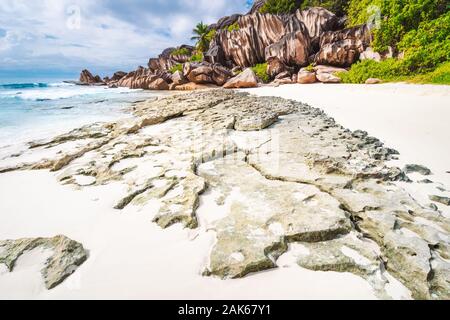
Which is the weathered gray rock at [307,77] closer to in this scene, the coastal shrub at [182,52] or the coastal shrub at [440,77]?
the coastal shrub at [440,77]

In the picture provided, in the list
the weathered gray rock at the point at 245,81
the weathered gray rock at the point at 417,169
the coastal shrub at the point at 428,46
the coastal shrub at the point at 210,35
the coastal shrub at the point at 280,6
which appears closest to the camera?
the weathered gray rock at the point at 417,169

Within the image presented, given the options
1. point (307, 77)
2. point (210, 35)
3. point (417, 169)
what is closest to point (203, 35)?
point (210, 35)

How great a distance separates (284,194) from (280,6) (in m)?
37.7

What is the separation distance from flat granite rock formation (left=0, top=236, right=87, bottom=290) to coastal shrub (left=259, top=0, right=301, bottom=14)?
3786 cm

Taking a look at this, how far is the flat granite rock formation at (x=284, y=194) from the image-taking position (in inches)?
71.4

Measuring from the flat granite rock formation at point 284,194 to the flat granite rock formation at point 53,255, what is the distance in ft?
2.44

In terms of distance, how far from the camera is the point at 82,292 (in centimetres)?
171

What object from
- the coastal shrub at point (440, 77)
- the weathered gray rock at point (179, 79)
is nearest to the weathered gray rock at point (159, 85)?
the weathered gray rock at point (179, 79)

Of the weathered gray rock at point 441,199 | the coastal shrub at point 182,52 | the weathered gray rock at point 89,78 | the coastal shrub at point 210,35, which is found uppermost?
the coastal shrub at point 210,35

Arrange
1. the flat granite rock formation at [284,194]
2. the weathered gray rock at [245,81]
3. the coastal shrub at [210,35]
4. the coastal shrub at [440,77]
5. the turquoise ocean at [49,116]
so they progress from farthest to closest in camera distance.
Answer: the coastal shrub at [210,35] < the weathered gray rock at [245,81] < the coastal shrub at [440,77] < the turquoise ocean at [49,116] < the flat granite rock formation at [284,194]

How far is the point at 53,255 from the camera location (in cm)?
203

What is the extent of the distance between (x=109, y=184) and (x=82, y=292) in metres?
1.88

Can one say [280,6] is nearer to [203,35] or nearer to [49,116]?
[203,35]
